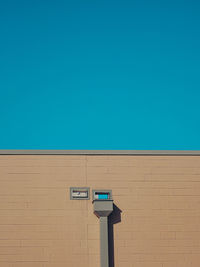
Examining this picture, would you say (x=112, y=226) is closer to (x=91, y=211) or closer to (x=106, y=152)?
(x=91, y=211)

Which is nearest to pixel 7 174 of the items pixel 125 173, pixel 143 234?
pixel 125 173

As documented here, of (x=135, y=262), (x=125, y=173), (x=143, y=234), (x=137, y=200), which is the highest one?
(x=125, y=173)

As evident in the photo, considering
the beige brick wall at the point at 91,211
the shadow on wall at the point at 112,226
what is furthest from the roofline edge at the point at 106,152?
the shadow on wall at the point at 112,226

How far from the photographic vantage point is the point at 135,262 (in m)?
15.2

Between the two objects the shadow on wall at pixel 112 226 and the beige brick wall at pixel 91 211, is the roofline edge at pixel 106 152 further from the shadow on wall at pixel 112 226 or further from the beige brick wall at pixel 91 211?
the shadow on wall at pixel 112 226

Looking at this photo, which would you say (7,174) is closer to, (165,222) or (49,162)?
(49,162)

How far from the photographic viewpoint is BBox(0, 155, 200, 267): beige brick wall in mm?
15039

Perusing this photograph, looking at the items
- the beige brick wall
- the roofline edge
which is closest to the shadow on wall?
the beige brick wall

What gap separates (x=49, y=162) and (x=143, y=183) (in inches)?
137

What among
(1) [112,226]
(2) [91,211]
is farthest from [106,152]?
(1) [112,226]

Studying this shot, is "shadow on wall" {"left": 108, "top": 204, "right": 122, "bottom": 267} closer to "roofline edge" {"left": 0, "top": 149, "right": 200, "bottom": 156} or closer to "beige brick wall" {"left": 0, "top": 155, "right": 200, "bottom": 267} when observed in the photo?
"beige brick wall" {"left": 0, "top": 155, "right": 200, "bottom": 267}

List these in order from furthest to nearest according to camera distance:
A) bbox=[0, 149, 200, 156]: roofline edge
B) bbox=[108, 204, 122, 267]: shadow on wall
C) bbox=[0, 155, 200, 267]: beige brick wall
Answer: bbox=[0, 149, 200, 156]: roofline edge < bbox=[108, 204, 122, 267]: shadow on wall < bbox=[0, 155, 200, 267]: beige brick wall

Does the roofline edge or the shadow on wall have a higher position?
the roofline edge

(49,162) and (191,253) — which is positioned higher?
(49,162)
